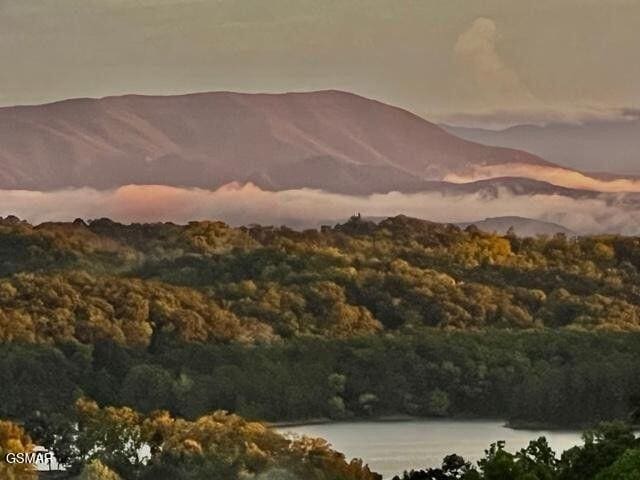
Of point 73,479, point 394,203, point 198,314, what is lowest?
point 73,479

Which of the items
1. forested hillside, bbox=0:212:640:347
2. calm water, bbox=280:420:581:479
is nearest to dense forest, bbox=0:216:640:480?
forested hillside, bbox=0:212:640:347

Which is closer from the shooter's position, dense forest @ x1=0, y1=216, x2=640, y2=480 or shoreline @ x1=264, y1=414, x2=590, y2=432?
shoreline @ x1=264, y1=414, x2=590, y2=432

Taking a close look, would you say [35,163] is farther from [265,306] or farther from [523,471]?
[523,471]

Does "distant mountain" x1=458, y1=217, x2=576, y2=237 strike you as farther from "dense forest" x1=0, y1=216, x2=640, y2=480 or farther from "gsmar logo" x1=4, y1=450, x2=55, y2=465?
"gsmar logo" x1=4, y1=450, x2=55, y2=465

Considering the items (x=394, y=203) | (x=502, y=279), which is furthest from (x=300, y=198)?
(x=502, y=279)

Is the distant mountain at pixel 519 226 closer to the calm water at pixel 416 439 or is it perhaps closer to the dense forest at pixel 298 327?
the dense forest at pixel 298 327

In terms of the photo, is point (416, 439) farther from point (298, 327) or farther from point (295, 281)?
point (295, 281)

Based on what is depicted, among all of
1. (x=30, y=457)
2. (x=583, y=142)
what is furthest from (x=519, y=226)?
(x=30, y=457)
